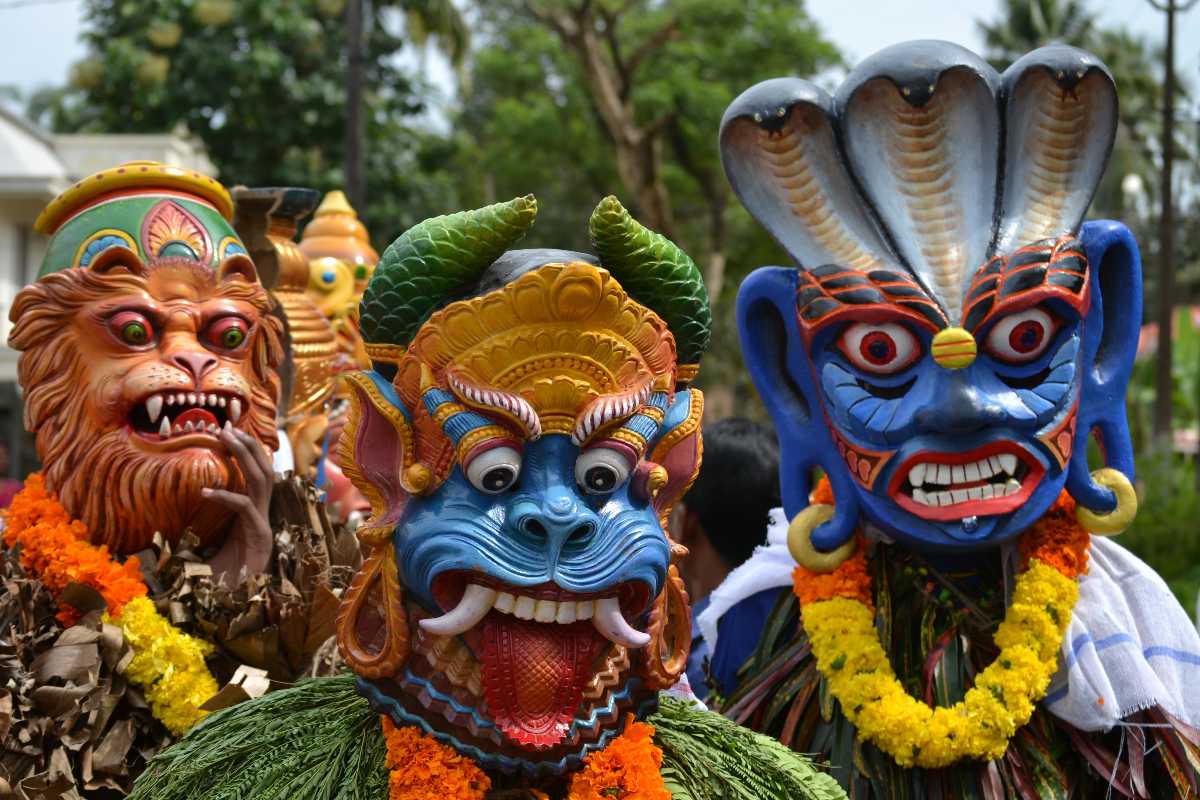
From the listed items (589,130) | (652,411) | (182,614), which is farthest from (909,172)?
(589,130)

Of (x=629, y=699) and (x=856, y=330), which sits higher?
(x=856, y=330)

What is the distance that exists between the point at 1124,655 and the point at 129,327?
96.6 inches

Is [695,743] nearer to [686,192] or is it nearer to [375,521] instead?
[375,521]

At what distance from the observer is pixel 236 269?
348cm

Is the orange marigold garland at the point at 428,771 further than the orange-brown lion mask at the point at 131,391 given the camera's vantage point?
No

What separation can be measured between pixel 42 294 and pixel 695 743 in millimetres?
1930

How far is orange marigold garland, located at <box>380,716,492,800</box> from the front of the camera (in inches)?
86.4

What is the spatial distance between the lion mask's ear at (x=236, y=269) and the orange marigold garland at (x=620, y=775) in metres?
1.73

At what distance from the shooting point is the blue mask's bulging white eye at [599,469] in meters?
2.24

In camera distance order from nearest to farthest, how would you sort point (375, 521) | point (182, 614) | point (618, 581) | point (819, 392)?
point (618, 581) → point (375, 521) → point (182, 614) → point (819, 392)

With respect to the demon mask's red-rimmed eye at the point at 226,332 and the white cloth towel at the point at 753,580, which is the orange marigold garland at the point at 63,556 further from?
the white cloth towel at the point at 753,580

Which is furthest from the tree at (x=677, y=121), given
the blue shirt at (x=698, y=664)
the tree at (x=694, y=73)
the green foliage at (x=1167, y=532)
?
the blue shirt at (x=698, y=664)

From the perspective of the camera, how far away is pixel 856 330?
3.32 metres

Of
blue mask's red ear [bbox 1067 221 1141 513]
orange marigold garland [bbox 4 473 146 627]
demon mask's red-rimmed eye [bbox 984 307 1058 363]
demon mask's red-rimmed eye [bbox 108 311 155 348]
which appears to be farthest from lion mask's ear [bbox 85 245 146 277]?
blue mask's red ear [bbox 1067 221 1141 513]
